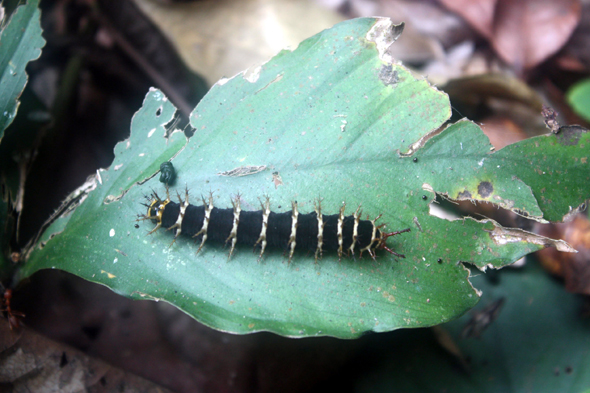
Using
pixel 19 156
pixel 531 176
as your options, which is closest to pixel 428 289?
pixel 531 176

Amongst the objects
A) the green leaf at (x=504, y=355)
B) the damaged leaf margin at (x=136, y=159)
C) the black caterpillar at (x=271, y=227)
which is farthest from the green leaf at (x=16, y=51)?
the green leaf at (x=504, y=355)

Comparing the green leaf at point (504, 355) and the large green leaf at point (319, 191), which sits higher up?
the large green leaf at point (319, 191)

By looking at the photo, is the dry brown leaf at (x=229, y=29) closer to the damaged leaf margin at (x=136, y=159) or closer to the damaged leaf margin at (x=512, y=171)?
the damaged leaf margin at (x=136, y=159)

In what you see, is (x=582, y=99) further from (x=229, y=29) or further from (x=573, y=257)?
(x=229, y=29)

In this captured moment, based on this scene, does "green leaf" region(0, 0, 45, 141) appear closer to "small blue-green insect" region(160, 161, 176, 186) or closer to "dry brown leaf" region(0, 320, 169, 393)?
"small blue-green insect" region(160, 161, 176, 186)

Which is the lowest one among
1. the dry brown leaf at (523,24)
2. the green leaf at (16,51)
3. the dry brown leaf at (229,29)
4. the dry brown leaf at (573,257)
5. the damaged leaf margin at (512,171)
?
the dry brown leaf at (573,257)

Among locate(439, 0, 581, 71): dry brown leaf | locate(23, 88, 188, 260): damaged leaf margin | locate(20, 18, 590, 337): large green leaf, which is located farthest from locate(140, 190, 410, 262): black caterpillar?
locate(439, 0, 581, 71): dry brown leaf
